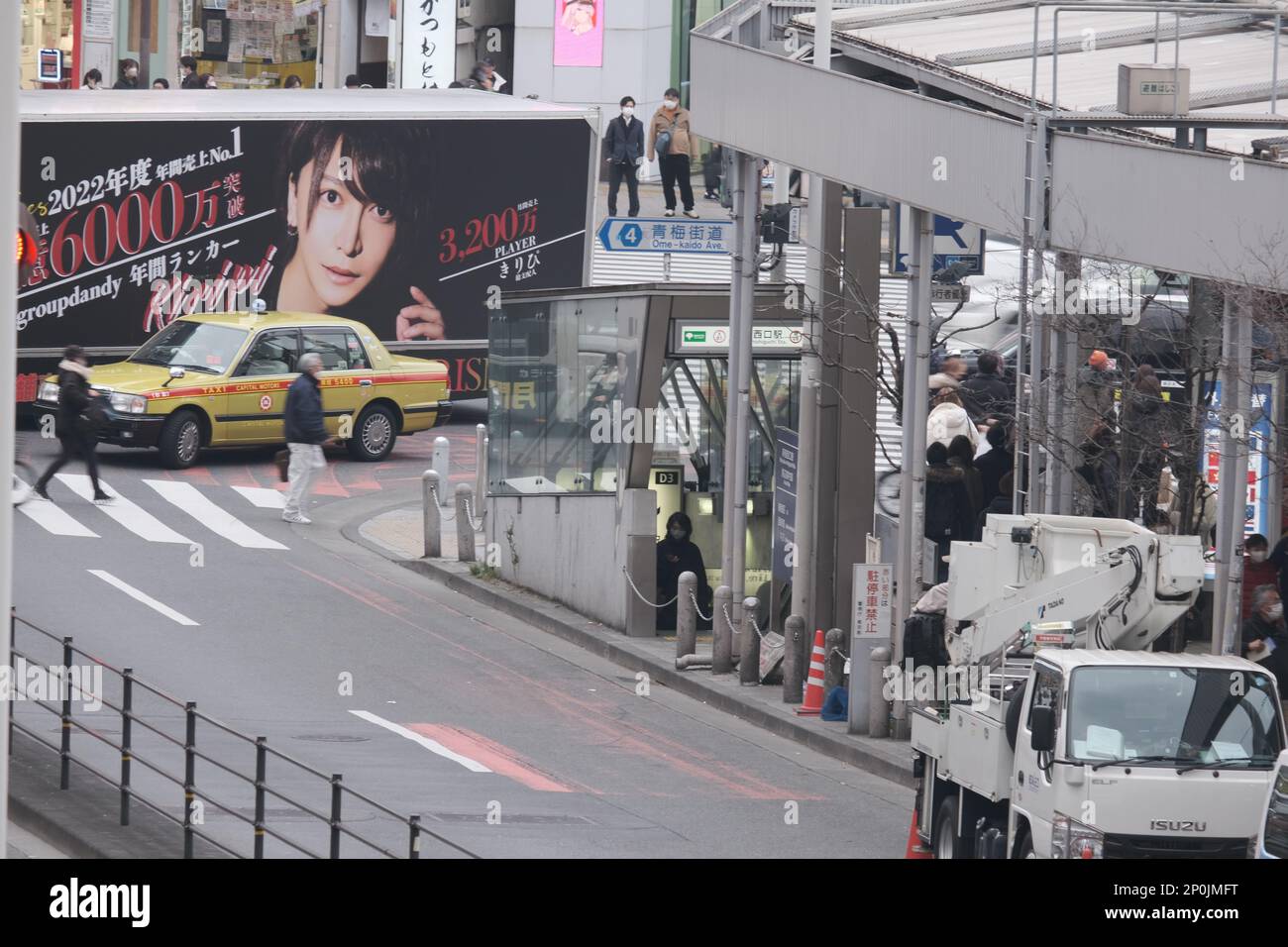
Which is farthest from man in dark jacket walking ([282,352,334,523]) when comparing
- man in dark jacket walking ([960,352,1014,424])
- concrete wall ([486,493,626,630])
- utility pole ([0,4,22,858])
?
utility pole ([0,4,22,858])

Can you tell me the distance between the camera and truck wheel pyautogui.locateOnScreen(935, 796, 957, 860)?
1365 centimetres

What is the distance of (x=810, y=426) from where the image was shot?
19609 millimetres

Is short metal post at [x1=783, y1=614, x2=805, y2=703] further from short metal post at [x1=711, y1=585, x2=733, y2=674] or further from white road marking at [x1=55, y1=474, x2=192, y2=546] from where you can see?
white road marking at [x1=55, y1=474, x2=192, y2=546]

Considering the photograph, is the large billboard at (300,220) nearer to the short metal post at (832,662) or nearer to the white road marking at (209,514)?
the white road marking at (209,514)

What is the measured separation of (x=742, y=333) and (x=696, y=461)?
2.50 m

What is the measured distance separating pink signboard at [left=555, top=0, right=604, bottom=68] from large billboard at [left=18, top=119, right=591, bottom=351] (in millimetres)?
16055

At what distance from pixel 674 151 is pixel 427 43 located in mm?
11310

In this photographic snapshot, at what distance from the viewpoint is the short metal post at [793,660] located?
19.0 m

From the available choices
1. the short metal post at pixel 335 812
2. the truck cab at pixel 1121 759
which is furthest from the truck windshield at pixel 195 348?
the short metal post at pixel 335 812

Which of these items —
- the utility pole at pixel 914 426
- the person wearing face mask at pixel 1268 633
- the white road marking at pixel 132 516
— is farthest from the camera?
the white road marking at pixel 132 516

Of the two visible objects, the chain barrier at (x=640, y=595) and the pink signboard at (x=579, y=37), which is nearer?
the chain barrier at (x=640, y=595)

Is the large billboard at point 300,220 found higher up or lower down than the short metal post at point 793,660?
higher up

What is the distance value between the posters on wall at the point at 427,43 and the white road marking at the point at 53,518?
24001 millimetres
